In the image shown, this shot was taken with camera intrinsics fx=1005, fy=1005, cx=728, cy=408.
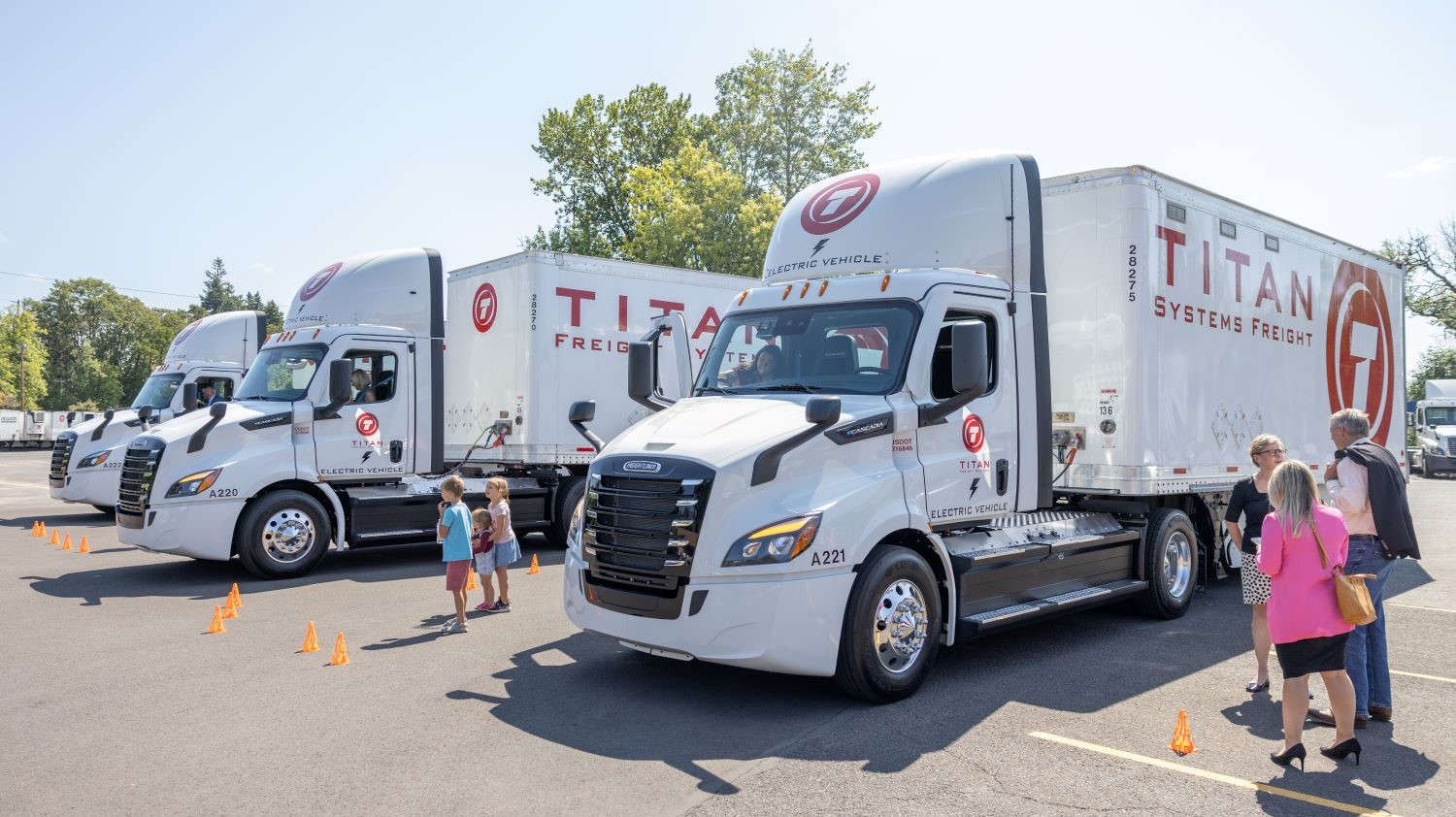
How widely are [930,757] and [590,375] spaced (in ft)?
29.5

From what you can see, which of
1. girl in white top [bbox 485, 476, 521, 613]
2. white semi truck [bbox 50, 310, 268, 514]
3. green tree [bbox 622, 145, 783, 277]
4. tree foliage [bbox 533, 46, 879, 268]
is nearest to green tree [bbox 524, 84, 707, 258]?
tree foliage [bbox 533, 46, 879, 268]

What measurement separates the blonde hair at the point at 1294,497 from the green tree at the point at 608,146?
41.6 metres

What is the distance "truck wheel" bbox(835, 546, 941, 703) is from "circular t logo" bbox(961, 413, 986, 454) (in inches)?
39.5

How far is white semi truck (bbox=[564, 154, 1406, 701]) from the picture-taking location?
235 inches

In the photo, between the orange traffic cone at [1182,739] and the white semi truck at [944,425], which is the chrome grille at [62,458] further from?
the orange traffic cone at [1182,739]

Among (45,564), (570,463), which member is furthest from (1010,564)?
(45,564)

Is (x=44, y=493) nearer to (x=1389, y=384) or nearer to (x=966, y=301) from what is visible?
(x=966, y=301)

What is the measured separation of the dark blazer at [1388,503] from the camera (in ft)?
18.7

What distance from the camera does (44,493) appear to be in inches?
909

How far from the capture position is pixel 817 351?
7039 mm

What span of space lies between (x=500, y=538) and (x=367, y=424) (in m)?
3.99

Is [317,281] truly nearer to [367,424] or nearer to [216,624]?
[367,424]

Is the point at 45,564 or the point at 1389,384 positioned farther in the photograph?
the point at 1389,384

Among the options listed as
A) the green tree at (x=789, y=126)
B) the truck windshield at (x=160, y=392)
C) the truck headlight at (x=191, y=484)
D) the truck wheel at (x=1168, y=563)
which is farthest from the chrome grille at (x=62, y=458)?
the green tree at (x=789, y=126)
